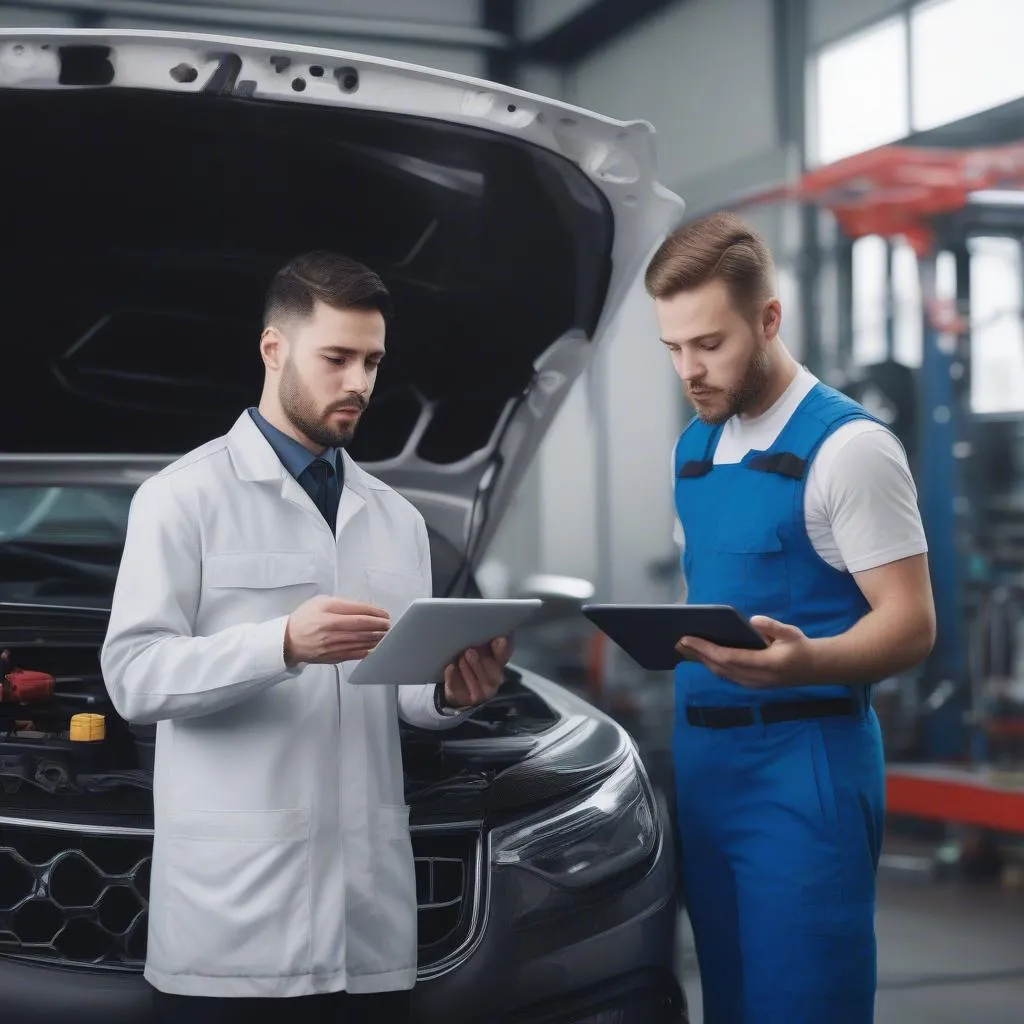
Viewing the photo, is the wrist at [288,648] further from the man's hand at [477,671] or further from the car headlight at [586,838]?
the car headlight at [586,838]

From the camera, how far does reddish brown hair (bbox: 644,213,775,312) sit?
5.99ft

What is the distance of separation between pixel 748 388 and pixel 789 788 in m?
0.54

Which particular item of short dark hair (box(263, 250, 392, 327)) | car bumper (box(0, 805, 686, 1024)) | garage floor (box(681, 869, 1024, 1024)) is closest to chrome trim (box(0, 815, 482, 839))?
car bumper (box(0, 805, 686, 1024))

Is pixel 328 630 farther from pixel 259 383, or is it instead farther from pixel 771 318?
pixel 259 383

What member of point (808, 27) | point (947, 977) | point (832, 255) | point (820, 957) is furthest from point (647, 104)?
point (820, 957)

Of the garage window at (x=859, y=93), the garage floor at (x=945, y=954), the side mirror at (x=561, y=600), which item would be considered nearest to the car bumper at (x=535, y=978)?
the side mirror at (x=561, y=600)

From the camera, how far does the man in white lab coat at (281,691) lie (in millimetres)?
1529

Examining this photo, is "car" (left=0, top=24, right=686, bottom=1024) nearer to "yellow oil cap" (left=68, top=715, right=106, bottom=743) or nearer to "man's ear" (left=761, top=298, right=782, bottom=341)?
"yellow oil cap" (left=68, top=715, right=106, bottom=743)

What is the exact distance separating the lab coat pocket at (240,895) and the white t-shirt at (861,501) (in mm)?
780

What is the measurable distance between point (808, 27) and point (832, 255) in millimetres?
2028

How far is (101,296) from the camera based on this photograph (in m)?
2.40

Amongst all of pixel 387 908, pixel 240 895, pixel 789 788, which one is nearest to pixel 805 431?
pixel 789 788

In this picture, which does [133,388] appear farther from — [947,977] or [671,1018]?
[947,977]

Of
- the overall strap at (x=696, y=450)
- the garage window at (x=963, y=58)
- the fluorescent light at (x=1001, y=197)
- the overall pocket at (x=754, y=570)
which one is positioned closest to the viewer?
the overall pocket at (x=754, y=570)
